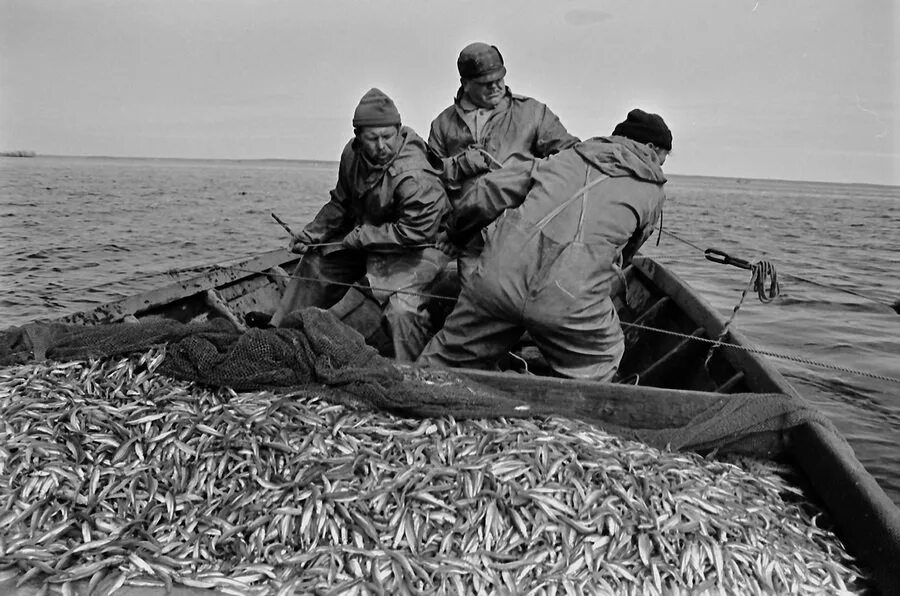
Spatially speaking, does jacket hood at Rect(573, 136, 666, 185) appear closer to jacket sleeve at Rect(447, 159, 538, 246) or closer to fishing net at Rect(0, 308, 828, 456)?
jacket sleeve at Rect(447, 159, 538, 246)

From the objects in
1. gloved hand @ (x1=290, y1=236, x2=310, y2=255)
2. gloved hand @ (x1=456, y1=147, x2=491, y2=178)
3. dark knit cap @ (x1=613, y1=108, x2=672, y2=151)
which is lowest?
gloved hand @ (x1=290, y1=236, x2=310, y2=255)

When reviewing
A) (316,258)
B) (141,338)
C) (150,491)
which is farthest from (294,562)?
(316,258)

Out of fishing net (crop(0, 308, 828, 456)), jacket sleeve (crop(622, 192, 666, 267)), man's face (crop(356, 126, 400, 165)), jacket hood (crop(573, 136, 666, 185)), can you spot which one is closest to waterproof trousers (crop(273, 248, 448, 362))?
man's face (crop(356, 126, 400, 165))

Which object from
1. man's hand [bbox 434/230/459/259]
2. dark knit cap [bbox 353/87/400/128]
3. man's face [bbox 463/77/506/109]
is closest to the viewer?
dark knit cap [bbox 353/87/400/128]

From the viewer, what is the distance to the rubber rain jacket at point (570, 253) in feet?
17.2

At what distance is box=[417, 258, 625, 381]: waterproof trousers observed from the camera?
5.30 metres

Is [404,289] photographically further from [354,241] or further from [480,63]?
[480,63]

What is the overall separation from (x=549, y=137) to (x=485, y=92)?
99 cm

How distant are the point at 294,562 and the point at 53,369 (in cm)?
292

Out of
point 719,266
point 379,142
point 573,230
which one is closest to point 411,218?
point 379,142

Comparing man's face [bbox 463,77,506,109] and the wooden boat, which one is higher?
man's face [bbox 463,77,506,109]

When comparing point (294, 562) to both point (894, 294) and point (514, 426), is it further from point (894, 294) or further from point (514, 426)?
point (894, 294)

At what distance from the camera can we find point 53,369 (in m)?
5.17

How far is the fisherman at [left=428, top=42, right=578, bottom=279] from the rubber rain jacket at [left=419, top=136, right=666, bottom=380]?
2206 mm
